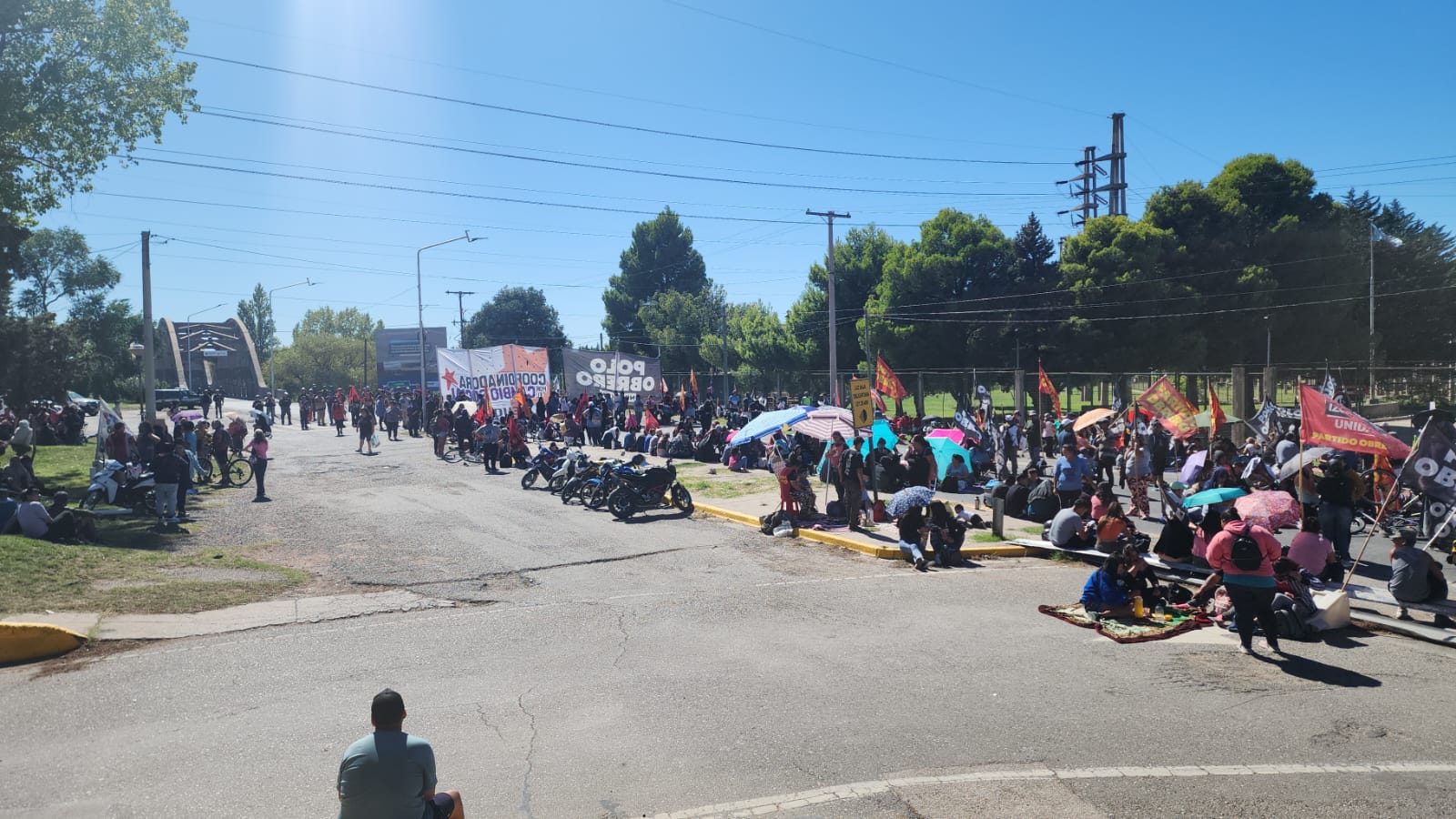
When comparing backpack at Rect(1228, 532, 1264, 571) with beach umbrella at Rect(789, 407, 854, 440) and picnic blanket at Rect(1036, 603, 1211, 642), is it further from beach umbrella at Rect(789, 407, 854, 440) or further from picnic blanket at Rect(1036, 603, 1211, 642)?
beach umbrella at Rect(789, 407, 854, 440)

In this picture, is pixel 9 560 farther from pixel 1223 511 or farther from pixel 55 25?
pixel 1223 511

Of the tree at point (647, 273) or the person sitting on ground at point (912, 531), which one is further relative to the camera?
the tree at point (647, 273)

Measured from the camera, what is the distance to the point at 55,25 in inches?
737

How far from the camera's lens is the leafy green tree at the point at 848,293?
2095 inches

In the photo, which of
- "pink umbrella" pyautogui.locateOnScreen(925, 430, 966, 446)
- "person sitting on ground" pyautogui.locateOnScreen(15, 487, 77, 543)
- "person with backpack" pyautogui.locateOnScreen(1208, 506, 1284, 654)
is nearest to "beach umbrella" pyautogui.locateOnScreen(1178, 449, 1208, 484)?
"pink umbrella" pyautogui.locateOnScreen(925, 430, 966, 446)

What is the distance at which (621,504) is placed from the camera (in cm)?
1805

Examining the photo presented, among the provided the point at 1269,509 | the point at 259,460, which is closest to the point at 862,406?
the point at 1269,509

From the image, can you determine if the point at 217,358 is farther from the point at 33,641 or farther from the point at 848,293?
the point at 33,641

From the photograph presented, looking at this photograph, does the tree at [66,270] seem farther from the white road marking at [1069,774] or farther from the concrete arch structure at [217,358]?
the white road marking at [1069,774]

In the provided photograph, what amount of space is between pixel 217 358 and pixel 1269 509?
114 metres

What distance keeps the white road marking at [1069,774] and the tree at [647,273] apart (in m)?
87.6

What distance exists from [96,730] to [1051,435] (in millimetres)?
23238

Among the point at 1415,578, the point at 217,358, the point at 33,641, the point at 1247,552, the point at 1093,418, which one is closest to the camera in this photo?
the point at 1247,552

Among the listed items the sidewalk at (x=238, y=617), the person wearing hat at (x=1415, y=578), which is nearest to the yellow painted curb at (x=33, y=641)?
the sidewalk at (x=238, y=617)
